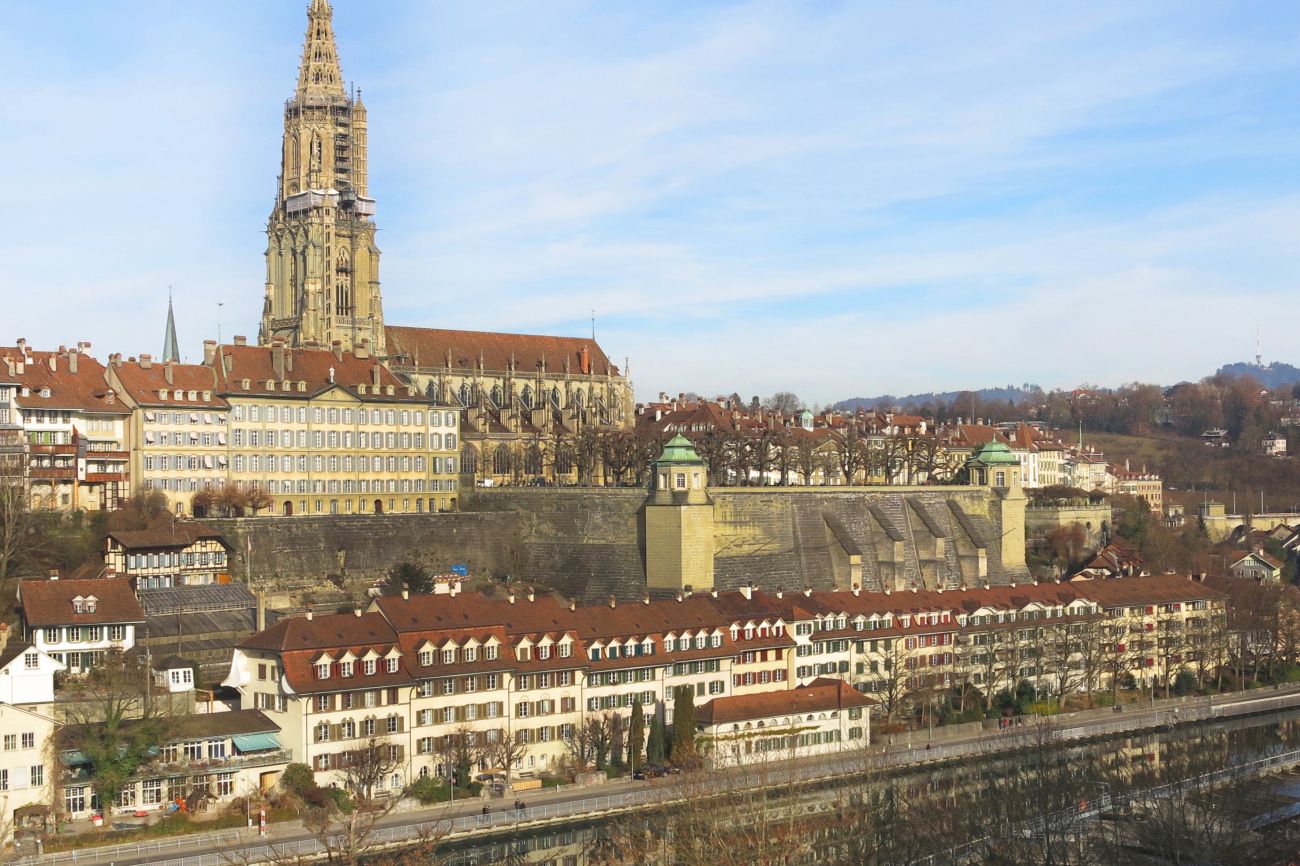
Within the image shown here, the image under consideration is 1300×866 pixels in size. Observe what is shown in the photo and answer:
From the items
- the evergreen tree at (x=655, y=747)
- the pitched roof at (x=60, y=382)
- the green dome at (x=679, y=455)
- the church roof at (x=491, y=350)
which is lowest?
the evergreen tree at (x=655, y=747)

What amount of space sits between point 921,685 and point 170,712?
32.6 meters

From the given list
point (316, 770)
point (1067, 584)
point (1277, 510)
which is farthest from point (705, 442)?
point (1277, 510)

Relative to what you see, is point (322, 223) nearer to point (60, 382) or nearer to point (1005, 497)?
point (60, 382)

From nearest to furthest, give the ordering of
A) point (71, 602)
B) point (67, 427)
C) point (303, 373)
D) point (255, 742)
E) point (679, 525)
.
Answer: point (255, 742) → point (71, 602) → point (67, 427) → point (679, 525) → point (303, 373)

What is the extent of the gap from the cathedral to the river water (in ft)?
185

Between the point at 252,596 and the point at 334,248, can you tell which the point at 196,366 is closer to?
the point at 252,596

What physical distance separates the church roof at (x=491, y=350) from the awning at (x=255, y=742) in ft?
220

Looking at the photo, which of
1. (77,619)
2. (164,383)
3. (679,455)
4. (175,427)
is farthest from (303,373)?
(77,619)

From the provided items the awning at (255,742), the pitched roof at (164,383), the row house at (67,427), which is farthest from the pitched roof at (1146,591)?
the row house at (67,427)

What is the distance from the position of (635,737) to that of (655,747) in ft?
2.86

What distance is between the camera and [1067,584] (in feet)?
287

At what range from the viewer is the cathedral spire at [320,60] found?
132750 mm

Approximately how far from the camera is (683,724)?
62.8 metres

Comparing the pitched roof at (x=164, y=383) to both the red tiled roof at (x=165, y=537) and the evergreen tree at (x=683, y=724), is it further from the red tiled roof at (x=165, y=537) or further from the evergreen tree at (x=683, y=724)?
the evergreen tree at (x=683, y=724)
